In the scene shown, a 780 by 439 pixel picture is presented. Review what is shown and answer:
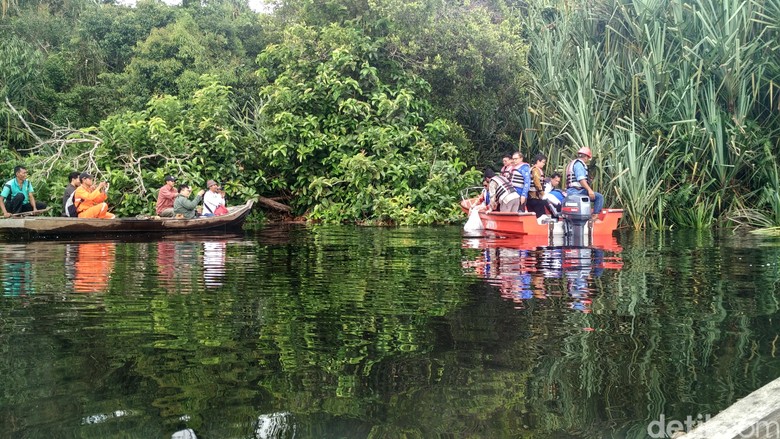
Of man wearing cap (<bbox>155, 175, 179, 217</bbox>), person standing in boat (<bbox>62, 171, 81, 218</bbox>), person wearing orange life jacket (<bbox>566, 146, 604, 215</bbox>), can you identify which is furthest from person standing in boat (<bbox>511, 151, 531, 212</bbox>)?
person standing in boat (<bbox>62, 171, 81, 218</bbox>)

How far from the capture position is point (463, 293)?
22.5ft

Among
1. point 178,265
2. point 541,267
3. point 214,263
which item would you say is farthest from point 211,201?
point 541,267

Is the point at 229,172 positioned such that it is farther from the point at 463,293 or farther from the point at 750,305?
the point at 750,305

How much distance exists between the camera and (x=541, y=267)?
8828 mm

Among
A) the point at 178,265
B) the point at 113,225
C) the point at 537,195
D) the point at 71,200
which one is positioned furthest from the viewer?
A: the point at 537,195

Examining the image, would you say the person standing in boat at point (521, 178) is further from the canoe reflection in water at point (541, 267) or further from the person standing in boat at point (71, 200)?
the person standing in boat at point (71, 200)

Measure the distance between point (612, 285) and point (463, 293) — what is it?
1468mm

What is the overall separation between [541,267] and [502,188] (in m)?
5.81

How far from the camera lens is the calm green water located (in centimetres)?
343

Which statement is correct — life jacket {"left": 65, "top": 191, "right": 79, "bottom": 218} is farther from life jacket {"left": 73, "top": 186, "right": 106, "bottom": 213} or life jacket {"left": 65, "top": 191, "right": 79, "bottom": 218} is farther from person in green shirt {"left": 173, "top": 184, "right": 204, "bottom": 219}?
person in green shirt {"left": 173, "top": 184, "right": 204, "bottom": 219}

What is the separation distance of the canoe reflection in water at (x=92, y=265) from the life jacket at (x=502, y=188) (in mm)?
Answer: 6424

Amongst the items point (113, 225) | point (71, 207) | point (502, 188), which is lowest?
point (113, 225)

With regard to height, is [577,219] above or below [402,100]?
below

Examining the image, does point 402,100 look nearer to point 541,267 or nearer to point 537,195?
point 537,195
